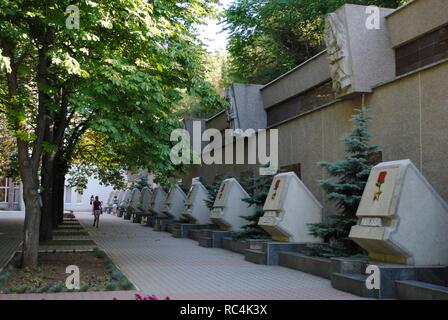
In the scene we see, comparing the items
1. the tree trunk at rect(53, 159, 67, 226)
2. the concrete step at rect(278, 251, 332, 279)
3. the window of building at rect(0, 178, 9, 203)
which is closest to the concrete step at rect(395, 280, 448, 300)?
the concrete step at rect(278, 251, 332, 279)

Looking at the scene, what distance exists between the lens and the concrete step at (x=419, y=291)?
320 inches

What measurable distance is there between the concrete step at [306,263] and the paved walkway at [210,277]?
0.56 feet

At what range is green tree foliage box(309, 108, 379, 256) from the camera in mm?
12336

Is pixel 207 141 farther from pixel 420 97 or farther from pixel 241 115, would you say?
pixel 420 97

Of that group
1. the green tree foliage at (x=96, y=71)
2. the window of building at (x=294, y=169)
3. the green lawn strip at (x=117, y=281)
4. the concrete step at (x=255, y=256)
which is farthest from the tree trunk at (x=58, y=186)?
the green lawn strip at (x=117, y=281)

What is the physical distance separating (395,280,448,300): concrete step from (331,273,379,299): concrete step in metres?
0.42

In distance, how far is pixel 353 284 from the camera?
390 inches

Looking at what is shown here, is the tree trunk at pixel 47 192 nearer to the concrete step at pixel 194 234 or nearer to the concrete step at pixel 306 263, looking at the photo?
the concrete step at pixel 194 234

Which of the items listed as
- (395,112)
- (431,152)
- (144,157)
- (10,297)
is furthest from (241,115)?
(10,297)

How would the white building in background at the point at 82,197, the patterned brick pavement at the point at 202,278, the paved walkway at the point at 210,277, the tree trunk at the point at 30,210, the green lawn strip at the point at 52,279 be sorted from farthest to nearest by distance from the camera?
the white building in background at the point at 82,197
the tree trunk at the point at 30,210
the green lawn strip at the point at 52,279
the paved walkway at the point at 210,277
the patterned brick pavement at the point at 202,278

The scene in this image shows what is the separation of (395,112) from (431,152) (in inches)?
77.1

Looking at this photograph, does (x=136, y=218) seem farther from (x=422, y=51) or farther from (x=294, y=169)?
(x=422, y=51)

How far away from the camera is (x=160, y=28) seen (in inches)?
540

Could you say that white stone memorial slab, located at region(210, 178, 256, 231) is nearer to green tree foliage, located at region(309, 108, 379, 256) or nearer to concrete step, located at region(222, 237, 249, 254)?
concrete step, located at region(222, 237, 249, 254)
